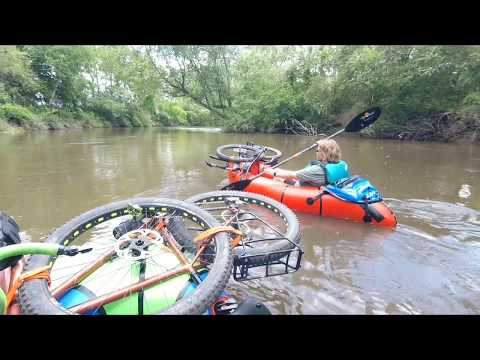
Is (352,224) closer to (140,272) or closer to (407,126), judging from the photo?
(140,272)

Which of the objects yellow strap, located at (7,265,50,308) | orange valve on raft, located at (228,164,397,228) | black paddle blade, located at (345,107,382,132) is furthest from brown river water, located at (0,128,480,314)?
yellow strap, located at (7,265,50,308)

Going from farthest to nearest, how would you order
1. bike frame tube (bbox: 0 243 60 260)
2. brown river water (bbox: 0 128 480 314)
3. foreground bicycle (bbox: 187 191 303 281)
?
brown river water (bbox: 0 128 480 314), foreground bicycle (bbox: 187 191 303 281), bike frame tube (bbox: 0 243 60 260)

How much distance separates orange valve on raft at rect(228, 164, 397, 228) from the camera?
451cm

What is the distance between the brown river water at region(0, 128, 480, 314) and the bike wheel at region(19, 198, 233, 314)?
83 centimetres

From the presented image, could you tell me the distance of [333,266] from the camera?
11.2ft

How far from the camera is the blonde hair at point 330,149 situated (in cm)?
485

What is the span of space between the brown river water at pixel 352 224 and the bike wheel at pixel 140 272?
2.72 feet

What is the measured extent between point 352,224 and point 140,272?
10.9 ft

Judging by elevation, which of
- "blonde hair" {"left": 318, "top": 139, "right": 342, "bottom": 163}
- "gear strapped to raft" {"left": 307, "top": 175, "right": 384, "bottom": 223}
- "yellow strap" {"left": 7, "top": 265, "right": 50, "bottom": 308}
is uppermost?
"blonde hair" {"left": 318, "top": 139, "right": 342, "bottom": 163}

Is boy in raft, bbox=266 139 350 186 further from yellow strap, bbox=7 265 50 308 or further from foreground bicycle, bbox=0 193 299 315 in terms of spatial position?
yellow strap, bbox=7 265 50 308

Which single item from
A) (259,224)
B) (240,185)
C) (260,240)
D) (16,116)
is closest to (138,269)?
(260,240)

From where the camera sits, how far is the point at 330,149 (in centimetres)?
485
